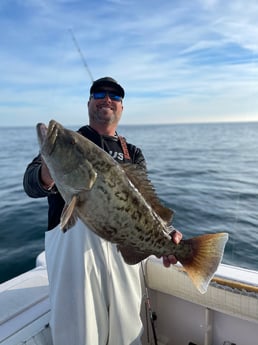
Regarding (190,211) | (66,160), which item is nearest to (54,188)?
(66,160)

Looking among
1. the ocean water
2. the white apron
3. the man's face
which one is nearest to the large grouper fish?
the white apron

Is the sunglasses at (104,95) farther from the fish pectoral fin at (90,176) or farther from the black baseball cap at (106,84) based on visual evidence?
the fish pectoral fin at (90,176)

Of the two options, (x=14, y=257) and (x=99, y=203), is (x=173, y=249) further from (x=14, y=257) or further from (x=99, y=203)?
(x=14, y=257)

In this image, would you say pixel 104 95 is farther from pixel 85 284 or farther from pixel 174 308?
pixel 174 308

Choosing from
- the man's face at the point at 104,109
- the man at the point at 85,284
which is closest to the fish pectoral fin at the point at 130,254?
the man at the point at 85,284

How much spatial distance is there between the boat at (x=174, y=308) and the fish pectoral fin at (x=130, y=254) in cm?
122

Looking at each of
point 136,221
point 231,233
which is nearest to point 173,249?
point 136,221

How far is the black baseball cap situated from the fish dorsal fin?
1388 millimetres

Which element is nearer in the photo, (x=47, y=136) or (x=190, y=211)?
(x=47, y=136)

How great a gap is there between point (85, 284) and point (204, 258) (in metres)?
0.99

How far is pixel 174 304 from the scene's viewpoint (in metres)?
4.05

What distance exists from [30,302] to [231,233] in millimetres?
6527

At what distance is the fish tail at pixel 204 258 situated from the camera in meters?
2.57

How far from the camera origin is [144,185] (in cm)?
245
